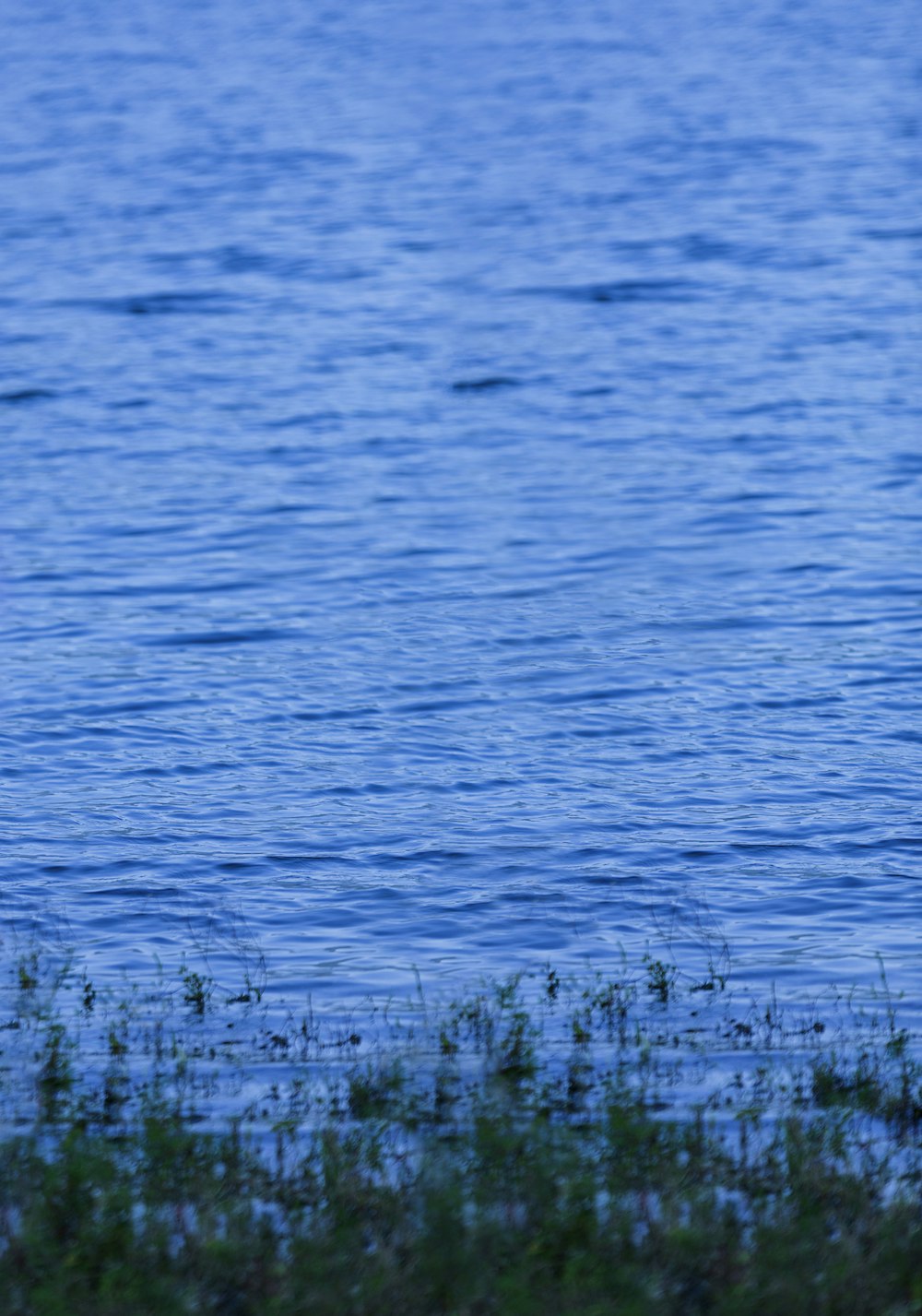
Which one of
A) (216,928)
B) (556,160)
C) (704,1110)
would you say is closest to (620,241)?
(556,160)

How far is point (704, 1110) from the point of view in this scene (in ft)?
29.3

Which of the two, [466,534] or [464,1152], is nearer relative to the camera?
[464,1152]

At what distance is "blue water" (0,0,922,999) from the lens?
1230cm

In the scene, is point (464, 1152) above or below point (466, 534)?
above

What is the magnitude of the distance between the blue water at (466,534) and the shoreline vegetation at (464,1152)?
76 centimetres

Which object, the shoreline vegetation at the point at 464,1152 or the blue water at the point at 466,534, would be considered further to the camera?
the blue water at the point at 466,534

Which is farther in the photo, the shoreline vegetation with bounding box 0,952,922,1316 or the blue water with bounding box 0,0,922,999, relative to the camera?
the blue water with bounding box 0,0,922,999

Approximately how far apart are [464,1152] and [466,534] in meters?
13.2

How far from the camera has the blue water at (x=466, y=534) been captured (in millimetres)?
12297

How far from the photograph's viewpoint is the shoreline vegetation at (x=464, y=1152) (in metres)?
7.13

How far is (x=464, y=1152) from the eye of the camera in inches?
326

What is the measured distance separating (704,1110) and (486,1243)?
1848 mm

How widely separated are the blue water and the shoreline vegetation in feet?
2.49

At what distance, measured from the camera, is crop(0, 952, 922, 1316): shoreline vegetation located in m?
7.13
